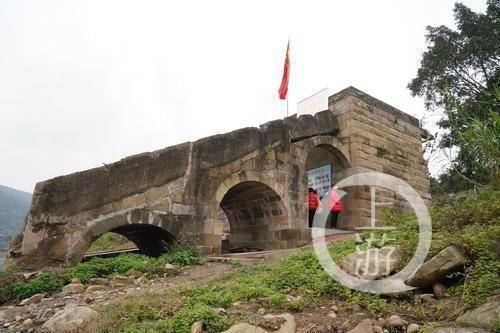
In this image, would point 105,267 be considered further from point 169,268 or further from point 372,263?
point 372,263

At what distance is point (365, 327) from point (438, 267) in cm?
89

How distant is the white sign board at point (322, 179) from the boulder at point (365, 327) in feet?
24.6

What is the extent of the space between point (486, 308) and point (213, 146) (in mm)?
5466

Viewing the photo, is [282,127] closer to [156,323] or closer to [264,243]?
[264,243]

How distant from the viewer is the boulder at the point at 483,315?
2248 mm

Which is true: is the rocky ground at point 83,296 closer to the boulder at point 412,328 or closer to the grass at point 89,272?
the grass at point 89,272

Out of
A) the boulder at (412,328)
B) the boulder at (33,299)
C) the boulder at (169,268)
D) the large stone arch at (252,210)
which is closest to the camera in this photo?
the boulder at (412,328)

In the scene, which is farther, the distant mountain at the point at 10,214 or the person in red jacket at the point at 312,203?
the distant mountain at the point at 10,214

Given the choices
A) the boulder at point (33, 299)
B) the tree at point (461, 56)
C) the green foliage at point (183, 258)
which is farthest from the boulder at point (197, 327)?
the tree at point (461, 56)

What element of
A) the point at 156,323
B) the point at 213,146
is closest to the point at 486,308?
the point at 156,323

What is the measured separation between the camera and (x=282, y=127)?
27.4 feet

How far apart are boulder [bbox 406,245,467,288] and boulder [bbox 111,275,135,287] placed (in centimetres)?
346

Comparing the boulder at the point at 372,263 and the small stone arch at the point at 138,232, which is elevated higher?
the small stone arch at the point at 138,232

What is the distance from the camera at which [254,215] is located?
8719 mm
